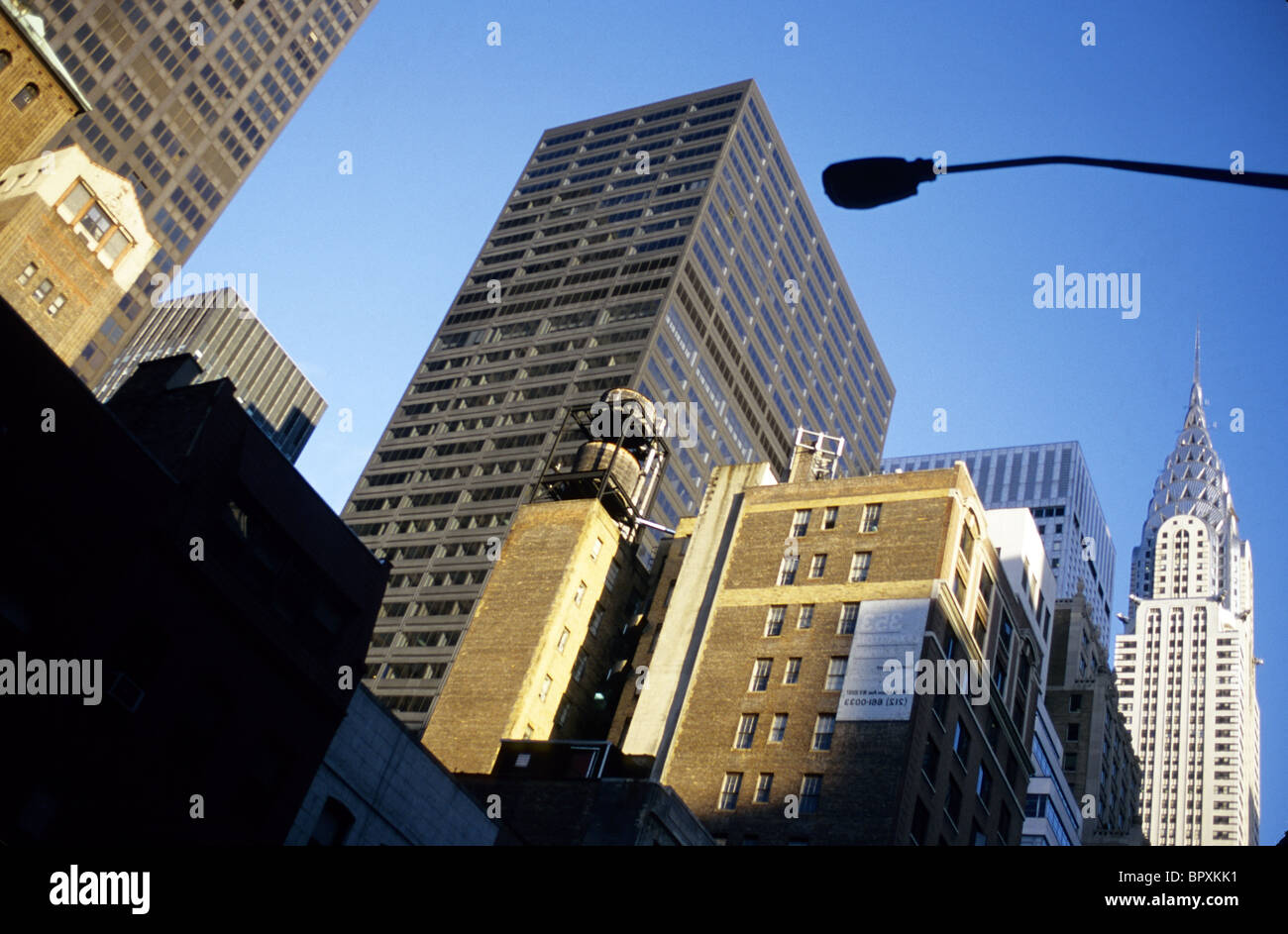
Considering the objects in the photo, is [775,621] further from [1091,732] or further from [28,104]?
[28,104]

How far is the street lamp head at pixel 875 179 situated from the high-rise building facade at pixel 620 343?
96.9 metres

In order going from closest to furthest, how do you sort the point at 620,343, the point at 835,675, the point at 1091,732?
the point at 835,675 < the point at 1091,732 < the point at 620,343

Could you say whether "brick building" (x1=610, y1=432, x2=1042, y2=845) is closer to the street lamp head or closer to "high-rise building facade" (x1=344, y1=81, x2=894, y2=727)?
"high-rise building facade" (x1=344, y1=81, x2=894, y2=727)

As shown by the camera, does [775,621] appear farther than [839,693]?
Yes

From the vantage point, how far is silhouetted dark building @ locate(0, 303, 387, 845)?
25672mm

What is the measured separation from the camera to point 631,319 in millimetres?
135500

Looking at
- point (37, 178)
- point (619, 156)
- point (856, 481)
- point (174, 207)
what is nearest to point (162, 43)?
point (174, 207)

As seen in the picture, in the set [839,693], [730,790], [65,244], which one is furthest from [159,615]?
[65,244]

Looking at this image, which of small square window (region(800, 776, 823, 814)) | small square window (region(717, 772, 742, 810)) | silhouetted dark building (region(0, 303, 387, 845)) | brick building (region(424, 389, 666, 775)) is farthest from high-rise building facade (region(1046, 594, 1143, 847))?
silhouetted dark building (region(0, 303, 387, 845))

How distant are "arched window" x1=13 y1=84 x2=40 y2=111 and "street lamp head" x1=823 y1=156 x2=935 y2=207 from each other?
10463cm

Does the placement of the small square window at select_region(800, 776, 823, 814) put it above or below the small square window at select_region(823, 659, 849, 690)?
below

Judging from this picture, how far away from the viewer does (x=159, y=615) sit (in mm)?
28359

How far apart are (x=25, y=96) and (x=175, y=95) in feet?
165

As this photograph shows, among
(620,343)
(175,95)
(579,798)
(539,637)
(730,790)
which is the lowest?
(579,798)
